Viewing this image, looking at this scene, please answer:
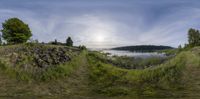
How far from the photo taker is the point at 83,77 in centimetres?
2341

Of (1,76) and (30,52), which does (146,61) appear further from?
(1,76)

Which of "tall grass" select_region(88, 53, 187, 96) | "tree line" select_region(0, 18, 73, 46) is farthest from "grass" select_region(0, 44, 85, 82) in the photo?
"tree line" select_region(0, 18, 73, 46)

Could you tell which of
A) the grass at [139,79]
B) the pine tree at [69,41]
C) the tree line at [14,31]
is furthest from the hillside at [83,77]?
the pine tree at [69,41]

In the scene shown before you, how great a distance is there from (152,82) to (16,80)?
1157 centimetres

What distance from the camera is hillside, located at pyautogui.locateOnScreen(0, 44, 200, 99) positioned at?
63.7 ft

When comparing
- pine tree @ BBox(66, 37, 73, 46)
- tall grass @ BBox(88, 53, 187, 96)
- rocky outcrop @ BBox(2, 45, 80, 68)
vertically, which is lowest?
tall grass @ BBox(88, 53, 187, 96)

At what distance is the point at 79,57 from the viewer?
27.5 m

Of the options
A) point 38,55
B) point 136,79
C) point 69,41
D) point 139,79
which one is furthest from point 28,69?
point 69,41

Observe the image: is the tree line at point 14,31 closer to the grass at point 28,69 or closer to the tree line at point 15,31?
the tree line at point 15,31

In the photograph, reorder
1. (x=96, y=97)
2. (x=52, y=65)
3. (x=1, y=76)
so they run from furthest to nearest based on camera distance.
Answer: (x=52, y=65), (x=1, y=76), (x=96, y=97)

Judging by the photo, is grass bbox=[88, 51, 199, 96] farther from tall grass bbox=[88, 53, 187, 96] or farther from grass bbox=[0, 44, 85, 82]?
grass bbox=[0, 44, 85, 82]

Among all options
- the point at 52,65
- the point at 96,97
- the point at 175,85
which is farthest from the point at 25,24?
the point at 175,85

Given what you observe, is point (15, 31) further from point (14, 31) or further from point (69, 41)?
point (69, 41)

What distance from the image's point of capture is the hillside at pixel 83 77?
19422 millimetres
